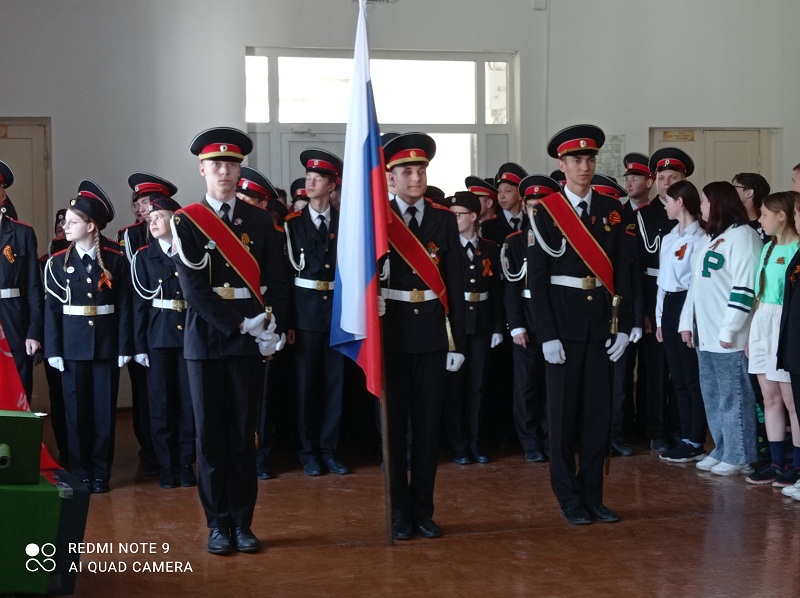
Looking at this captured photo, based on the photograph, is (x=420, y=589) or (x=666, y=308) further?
(x=666, y=308)

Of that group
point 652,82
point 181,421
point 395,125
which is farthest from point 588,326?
point 652,82

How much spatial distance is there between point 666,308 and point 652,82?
129 inches

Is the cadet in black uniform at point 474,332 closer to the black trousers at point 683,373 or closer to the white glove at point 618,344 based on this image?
the black trousers at point 683,373

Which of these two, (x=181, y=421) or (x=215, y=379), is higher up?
(x=215, y=379)

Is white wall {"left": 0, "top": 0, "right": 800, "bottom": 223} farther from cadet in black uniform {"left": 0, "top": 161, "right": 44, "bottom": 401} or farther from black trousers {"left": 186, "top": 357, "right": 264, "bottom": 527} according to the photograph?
black trousers {"left": 186, "top": 357, "right": 264, "bottom": 527}

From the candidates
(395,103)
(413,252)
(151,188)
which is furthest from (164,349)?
(395,103)

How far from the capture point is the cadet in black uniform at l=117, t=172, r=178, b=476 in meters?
5.67

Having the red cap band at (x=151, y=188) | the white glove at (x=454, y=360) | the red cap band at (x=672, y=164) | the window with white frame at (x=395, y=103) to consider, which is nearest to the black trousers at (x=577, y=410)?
the white glove at (x=454, y=360)

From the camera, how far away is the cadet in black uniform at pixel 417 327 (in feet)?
13.9

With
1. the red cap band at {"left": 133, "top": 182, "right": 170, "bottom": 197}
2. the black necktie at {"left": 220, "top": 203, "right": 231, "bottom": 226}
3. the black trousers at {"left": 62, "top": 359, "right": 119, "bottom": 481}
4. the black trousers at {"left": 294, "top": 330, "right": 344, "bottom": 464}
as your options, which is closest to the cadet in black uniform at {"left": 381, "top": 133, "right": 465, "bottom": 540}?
the black necktie at {"left": 220, "top": 203, "right": 231, "bottom": 226}

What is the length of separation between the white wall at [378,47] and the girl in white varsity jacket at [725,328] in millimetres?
3047

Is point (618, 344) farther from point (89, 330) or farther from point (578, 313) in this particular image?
point (89, 330)

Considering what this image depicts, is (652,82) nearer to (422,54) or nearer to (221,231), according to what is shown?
(422,54)

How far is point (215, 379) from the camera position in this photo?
159 inches
